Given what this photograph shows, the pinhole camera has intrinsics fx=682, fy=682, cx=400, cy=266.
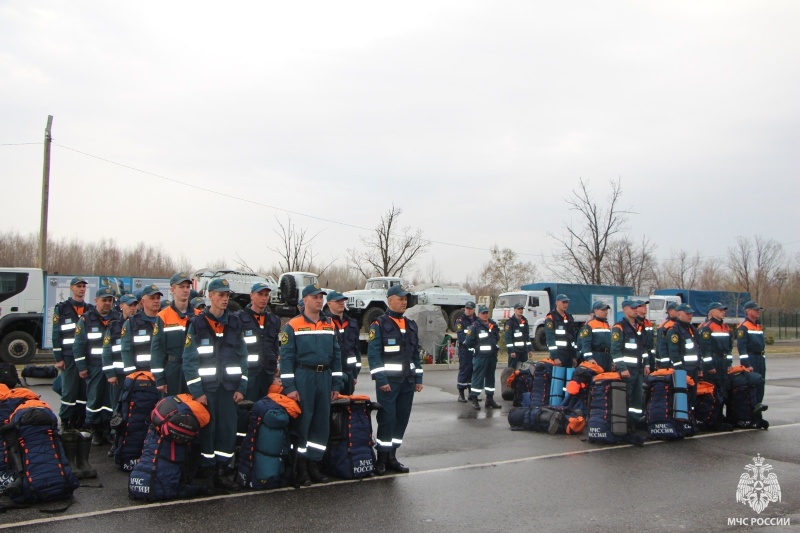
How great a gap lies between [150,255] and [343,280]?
17664mm

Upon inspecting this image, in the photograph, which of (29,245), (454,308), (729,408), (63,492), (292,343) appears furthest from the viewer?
(29,245)

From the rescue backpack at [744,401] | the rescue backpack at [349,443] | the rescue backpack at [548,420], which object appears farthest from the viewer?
the rescue backpack at [744,401]

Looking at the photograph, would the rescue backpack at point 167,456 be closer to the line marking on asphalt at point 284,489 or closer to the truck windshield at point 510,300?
the line marking on asphalt at point 284,489

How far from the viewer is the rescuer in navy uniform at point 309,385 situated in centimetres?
706

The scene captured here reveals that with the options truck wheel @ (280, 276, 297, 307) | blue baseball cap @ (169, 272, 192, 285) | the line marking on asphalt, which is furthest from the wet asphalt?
truck wheel @ (280, 276, 297, 307)

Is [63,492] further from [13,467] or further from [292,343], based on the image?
[292,343]

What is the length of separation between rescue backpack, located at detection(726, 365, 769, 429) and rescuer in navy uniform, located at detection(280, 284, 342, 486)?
281 inches

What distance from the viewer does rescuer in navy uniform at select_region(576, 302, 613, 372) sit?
10.7 meters

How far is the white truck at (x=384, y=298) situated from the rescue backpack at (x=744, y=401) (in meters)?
14.6

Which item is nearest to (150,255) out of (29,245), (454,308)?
(29,245)

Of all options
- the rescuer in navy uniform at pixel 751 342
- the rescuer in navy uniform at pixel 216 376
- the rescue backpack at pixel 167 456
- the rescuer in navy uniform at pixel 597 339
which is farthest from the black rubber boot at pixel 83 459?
the rescuer in navy uniform at pixel 751 342

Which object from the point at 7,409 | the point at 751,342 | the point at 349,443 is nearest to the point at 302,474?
the point at 349,443

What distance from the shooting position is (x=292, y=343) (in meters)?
7.16

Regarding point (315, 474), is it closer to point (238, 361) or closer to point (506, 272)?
point (238, 361)
